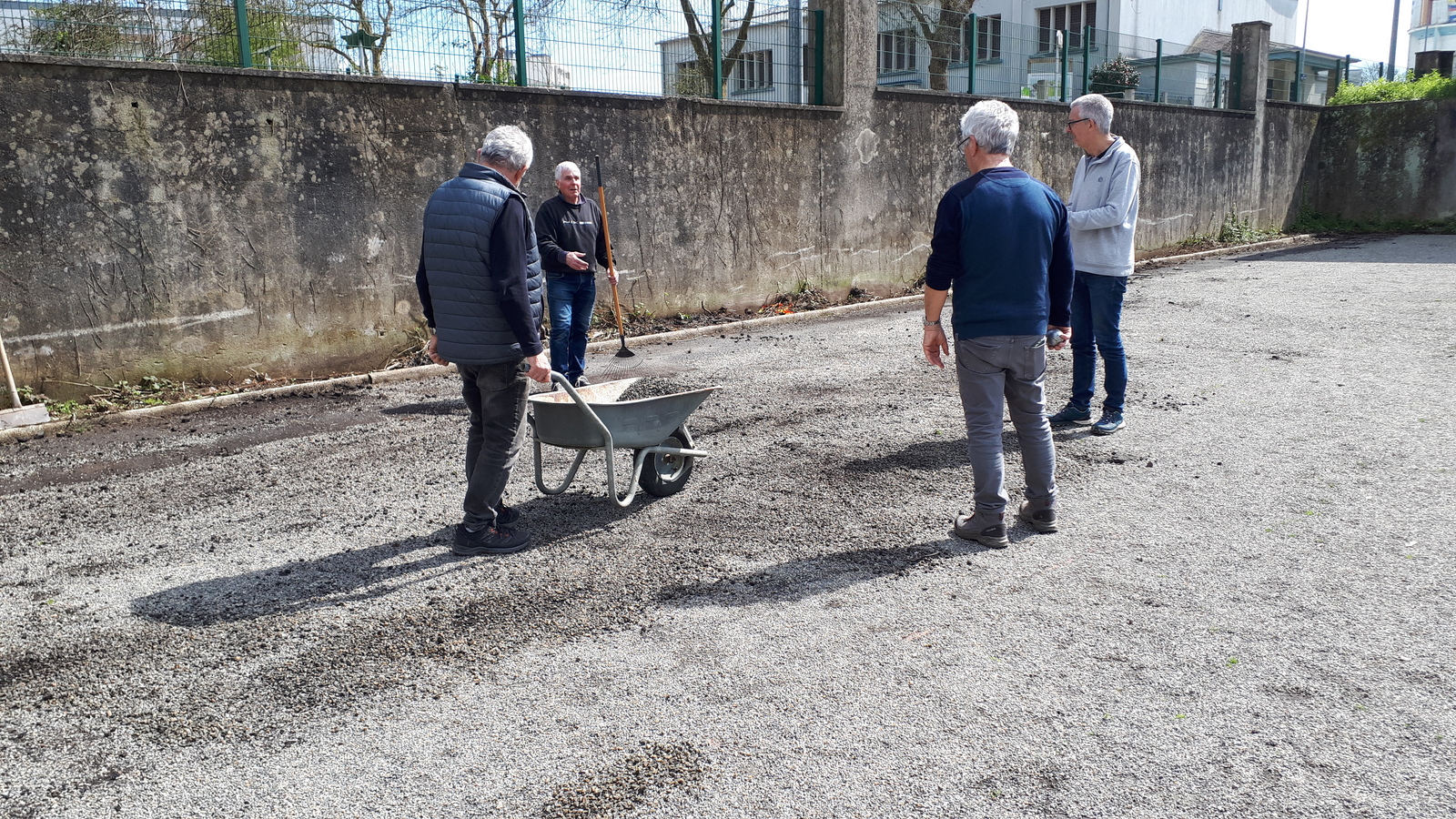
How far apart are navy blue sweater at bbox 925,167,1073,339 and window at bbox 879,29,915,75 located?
33.0 ft

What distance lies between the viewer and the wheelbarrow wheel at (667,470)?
5.27 m

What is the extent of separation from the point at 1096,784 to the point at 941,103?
13.1 meters

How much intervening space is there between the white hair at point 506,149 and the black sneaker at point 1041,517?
2811 mm

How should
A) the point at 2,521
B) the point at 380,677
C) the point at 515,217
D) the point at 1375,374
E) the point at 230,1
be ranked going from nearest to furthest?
the point at 380,677 → the point at 515,217 → the point at 2,521 → the point at 1375,374 → the point at 230,1

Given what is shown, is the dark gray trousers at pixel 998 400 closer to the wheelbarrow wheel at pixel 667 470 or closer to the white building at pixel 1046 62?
the wheelbarrow wheel at pixel 667 470

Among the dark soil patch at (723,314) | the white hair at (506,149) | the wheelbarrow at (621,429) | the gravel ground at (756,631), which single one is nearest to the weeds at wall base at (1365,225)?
the dark soil patch at (723,314)

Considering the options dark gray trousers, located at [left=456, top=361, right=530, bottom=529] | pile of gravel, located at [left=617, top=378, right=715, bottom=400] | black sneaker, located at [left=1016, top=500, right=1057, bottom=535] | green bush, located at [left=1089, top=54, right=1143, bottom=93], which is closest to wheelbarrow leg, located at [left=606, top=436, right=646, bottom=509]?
dark gray trousers, located at [left=456, top=361, right=530, bottom=529]

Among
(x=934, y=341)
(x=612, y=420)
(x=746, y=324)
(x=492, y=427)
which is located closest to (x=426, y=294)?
(x=492, y=427)

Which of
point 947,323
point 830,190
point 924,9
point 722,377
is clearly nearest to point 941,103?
point 830,190

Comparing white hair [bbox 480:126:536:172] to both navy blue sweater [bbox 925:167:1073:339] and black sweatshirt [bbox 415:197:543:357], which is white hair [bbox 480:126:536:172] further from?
navy blue sweater [bbox 925:167:1073:339]

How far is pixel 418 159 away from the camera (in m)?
9.37

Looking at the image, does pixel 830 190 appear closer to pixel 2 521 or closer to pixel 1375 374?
pixel 1375 374

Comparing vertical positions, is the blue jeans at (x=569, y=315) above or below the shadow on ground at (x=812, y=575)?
above

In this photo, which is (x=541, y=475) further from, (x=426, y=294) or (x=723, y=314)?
(x=723, y=314)
